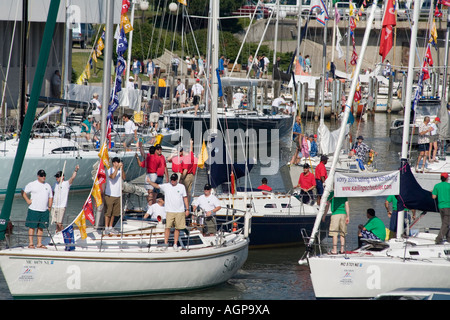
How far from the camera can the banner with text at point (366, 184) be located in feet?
51.8

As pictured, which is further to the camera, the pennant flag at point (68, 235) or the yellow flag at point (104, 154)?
the yellow flag at point (104, 154)

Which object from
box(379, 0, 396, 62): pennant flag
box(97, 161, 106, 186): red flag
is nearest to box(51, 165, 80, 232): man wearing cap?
box(97, 161, 106, 186): red flag

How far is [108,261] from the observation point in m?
14.7

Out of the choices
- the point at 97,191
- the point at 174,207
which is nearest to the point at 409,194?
the point at 174,207

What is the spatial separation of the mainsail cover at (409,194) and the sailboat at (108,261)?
3426 millimetres

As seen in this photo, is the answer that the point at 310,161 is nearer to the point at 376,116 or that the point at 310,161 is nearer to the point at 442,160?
the point at 442,160

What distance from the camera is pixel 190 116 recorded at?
35156mm

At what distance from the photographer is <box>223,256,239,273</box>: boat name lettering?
16250mm

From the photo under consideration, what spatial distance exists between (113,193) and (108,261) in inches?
97.0

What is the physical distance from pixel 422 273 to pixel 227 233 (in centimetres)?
435

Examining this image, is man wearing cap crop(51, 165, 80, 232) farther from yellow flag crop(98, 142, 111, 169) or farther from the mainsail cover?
the mainsail cover

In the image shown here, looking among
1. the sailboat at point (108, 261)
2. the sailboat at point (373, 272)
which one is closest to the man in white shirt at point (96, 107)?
the sailboat at point (108, 261)

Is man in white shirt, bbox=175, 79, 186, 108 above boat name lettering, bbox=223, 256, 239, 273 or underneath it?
above
